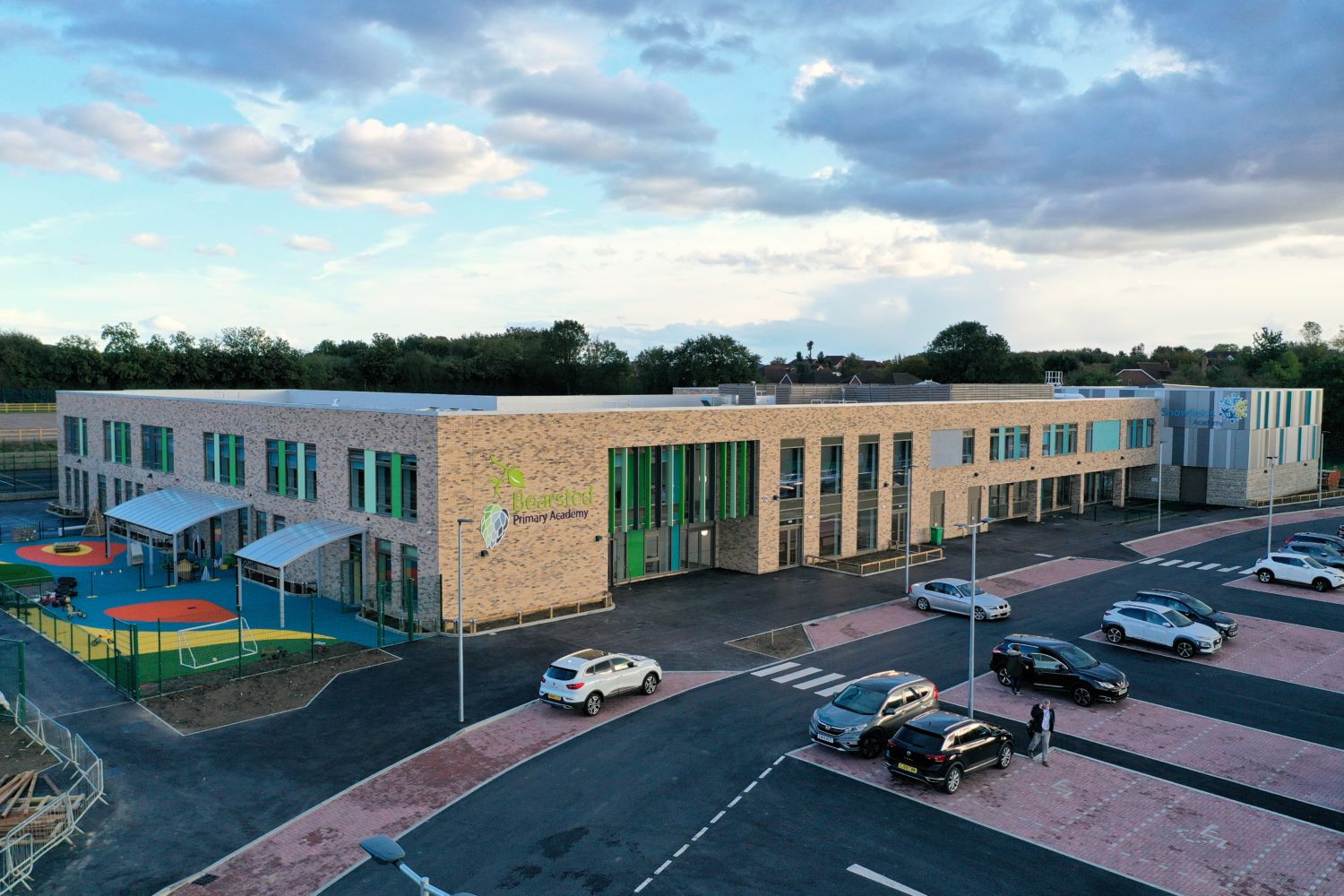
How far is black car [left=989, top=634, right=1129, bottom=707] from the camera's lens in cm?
2925

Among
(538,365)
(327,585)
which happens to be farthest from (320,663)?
(538,365)

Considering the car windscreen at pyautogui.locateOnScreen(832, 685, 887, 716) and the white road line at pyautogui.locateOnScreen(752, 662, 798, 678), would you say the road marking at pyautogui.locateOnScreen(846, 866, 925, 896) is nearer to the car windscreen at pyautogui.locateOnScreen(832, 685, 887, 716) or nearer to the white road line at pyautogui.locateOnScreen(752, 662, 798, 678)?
the car windscreen at pyautogui.locateOnScreen(832, 685, 887, 716)

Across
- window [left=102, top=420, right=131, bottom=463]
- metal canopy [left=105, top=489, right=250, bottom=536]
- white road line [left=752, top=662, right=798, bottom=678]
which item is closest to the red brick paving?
white road line [left=752, top=662, right=798, bottom=678]

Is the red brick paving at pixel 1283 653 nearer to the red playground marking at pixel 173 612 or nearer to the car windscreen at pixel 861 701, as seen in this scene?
the car windscreen at pixel 861 701

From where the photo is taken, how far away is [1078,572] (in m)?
49.2

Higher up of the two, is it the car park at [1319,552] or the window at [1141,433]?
the window at [1141,433]

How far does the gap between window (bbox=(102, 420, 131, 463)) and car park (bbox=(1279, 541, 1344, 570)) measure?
66.6 metres

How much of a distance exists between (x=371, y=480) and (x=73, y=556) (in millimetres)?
24215

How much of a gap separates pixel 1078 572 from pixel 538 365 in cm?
9822

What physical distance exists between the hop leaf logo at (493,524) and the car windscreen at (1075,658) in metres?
20.5

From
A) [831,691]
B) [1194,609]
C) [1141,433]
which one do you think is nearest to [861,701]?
[831,691]

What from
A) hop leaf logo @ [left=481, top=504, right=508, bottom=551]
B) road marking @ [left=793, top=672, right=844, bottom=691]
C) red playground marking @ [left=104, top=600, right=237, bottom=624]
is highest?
hop leaf logo @ [left=481, top=504, right=508, bottom=551]

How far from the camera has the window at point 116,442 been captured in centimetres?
5828

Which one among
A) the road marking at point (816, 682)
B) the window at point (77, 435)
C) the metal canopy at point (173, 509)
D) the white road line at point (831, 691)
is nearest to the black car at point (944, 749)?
the white road line at point (831, 691)
